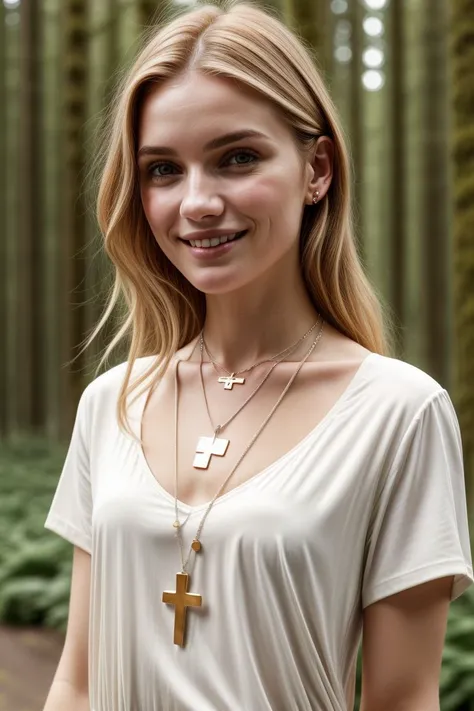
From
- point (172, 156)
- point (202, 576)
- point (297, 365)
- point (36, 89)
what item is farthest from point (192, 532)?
point (36, 89)

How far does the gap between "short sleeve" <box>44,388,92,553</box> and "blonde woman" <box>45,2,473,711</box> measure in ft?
0.06

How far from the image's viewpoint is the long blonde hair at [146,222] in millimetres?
1945

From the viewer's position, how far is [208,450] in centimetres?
198

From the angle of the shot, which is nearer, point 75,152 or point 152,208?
point 152,208

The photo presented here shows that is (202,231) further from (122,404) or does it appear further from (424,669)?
(424,669)

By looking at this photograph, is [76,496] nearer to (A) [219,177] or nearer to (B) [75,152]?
(A) [219,177]

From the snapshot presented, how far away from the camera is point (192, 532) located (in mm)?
1864

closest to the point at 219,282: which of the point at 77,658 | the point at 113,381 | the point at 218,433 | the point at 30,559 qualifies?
the point at 218,433

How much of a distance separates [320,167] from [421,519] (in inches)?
29.1

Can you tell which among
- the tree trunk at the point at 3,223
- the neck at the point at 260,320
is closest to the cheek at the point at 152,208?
the neck at the point at 260,320

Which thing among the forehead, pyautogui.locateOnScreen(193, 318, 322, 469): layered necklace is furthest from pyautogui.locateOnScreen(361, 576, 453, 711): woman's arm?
the forehead

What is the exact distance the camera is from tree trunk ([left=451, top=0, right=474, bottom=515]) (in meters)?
5.60

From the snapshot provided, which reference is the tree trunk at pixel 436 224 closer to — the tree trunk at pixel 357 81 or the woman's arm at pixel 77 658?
the tree trunk at pixel 357 81

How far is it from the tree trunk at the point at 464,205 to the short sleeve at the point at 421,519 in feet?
12.9
